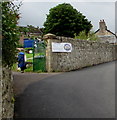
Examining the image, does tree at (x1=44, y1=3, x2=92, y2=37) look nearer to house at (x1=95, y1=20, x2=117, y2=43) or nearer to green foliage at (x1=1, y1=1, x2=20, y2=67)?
house at (x1=95, y1=20, x2=117, y2=43)

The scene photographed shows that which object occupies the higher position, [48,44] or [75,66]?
[48,44]

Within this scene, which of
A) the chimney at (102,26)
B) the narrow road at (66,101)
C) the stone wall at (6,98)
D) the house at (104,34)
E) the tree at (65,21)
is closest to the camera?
Answer: the stone wall at (6,98)

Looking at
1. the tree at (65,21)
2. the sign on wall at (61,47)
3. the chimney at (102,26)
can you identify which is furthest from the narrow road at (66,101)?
the chimney at (102,26)

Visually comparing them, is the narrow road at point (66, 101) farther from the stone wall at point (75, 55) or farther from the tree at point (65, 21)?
the tree at point (65, 21)

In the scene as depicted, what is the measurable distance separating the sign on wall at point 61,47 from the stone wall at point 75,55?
0.69 ft

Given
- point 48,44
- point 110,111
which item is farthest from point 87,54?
point 110,111

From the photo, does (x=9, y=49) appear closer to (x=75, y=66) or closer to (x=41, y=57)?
(x=41, y=57)

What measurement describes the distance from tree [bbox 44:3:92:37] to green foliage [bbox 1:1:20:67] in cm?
2781

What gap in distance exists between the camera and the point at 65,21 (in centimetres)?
3253

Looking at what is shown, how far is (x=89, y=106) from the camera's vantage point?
4.60 m

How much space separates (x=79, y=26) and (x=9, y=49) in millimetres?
29960

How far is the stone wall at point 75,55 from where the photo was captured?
34.9 ft

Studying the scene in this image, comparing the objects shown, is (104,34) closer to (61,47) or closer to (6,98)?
A: (61,47)

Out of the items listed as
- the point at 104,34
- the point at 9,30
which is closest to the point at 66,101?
the point at 9,30
